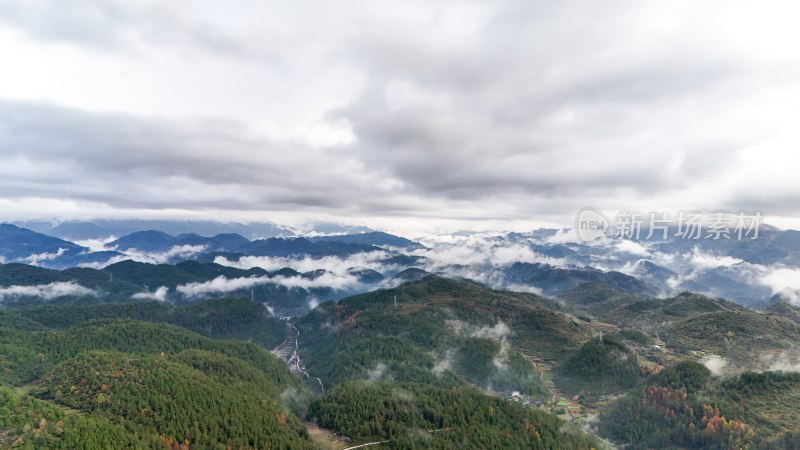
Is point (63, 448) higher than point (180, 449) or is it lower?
higher

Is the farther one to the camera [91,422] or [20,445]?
[91,422]

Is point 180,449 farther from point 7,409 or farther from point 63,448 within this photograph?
point 7,409

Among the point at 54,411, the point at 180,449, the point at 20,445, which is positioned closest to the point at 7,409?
the point at 54,411

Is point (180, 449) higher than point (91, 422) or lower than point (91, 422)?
lower

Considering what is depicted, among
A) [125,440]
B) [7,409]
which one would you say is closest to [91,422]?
[125,440]

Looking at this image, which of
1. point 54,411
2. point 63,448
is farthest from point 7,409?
point 63,448

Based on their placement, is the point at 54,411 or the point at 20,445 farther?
the point at 54,411

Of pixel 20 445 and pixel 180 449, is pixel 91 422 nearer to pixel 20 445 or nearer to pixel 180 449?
pixel 20 445
